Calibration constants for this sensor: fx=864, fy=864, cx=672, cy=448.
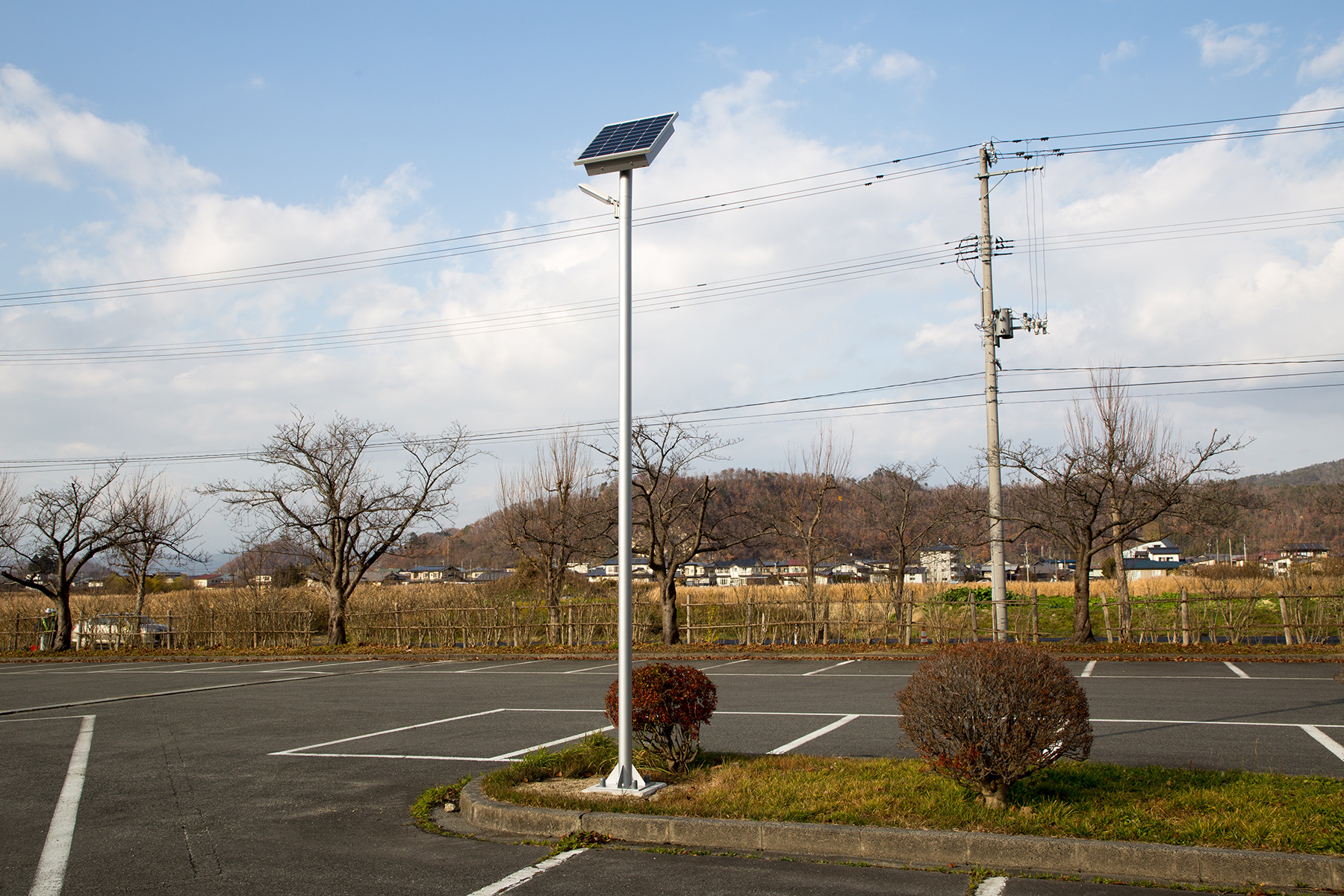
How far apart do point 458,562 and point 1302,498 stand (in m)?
83.9

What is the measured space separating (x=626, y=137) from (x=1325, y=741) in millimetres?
9032

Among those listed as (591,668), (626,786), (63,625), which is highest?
(626,786)

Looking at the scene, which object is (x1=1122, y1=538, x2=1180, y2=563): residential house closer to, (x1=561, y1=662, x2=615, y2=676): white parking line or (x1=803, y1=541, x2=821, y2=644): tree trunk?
(x1=803, y1=541, x2=821, y2=644): tree trunk

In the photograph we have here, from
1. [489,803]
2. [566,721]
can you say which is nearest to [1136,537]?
[566,721]

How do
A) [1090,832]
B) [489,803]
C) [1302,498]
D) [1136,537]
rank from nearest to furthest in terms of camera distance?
[1090,832] → [489,803] → [1136,537] → [1302,498]

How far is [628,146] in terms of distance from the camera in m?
7.32

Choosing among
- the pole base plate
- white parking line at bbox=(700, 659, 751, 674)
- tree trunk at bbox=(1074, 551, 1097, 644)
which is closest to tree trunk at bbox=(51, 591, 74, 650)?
white parking line at bbox=(700, 659, 751, 674)

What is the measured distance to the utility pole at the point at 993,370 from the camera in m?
19.5

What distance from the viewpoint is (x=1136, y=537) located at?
19719mm

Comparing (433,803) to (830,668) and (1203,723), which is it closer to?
(1203,723)

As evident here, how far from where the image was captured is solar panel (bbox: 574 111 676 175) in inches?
284

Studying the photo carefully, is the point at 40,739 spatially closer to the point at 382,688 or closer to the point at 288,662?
the point at 382,688

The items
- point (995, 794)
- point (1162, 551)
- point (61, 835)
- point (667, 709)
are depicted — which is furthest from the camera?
point (1162, 551)

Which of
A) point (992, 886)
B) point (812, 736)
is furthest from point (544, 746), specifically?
point (992, 886)
